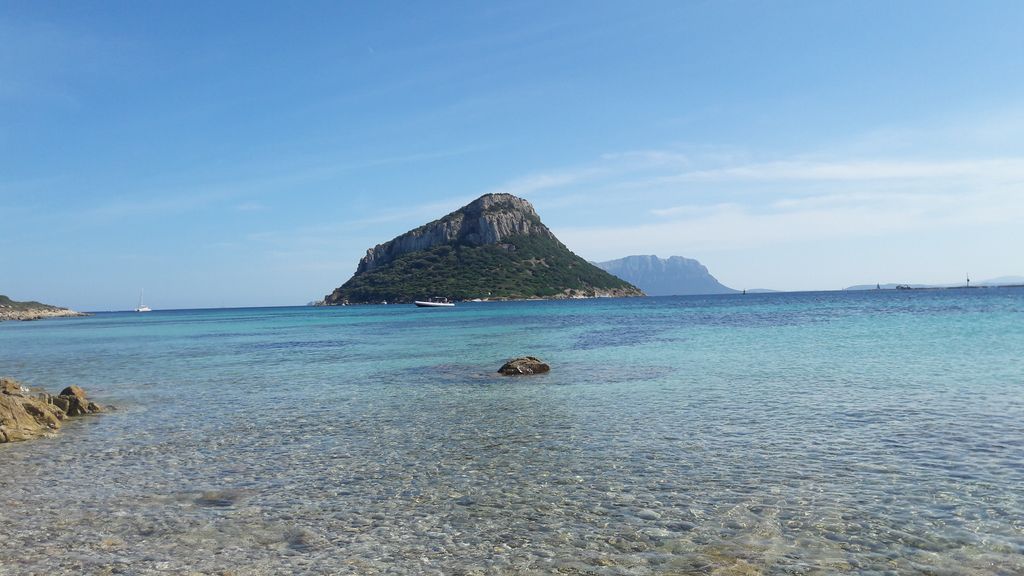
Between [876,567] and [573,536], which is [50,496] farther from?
[876,567]

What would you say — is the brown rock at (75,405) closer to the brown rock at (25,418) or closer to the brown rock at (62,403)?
the brown rock at (62,403)

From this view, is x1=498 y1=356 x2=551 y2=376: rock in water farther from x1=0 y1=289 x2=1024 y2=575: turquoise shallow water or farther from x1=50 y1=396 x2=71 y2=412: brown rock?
x1=50 y1=396 x2=71 y2=412: brown rock

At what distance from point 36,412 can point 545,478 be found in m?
18.2

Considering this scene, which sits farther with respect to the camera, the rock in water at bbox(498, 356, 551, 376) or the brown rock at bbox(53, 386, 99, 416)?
the rock in water at bbox(498, 356, 551, 376)

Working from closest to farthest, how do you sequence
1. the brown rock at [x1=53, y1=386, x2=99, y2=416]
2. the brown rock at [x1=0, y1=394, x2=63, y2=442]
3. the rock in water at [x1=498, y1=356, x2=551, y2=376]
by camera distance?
the brown rock at [x1=0, y1=394, x2=63, y2=442]
the brown rock at [x1=53, y1=386, x2=99, y2=416]
the rock in water at [x1=498, y1=356, x2=551, y2=376]

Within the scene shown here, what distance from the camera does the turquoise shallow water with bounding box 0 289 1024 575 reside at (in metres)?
9.34

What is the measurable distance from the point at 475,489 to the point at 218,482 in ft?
18.5

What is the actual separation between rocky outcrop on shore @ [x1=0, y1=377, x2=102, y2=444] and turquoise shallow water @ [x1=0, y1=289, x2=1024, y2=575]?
3.18 feet

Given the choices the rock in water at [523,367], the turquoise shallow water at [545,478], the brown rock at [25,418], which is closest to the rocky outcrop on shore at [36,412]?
the brown rock at [25,418]

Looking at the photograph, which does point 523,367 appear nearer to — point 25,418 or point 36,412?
point 36,412

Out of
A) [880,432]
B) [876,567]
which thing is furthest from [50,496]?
[880,432]

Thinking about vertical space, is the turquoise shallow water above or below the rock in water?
below

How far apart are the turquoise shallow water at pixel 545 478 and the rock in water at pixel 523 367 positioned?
80.4 inches

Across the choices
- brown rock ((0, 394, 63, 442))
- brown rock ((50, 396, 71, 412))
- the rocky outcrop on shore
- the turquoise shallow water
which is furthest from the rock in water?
brown rock ((0, 394, 63, 442))
